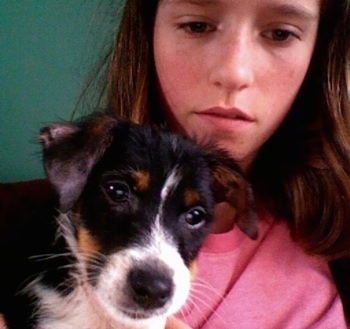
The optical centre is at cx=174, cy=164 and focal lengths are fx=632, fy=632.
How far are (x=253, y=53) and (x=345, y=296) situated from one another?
2.09 feet

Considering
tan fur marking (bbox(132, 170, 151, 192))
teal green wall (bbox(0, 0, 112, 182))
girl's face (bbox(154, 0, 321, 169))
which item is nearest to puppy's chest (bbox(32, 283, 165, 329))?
tan fur marking (bbox(132, 170, 151, 192))

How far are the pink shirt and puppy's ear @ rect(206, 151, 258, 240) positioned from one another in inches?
8.7

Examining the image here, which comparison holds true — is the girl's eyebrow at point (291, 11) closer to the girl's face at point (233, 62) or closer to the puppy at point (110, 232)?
the girl's face at point (233, 62)

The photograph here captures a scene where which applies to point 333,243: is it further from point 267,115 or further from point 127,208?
point 127,208

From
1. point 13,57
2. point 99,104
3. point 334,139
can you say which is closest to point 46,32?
point 13,57

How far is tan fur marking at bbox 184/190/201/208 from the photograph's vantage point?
1098 mm

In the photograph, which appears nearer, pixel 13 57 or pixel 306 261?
pixel 306 261

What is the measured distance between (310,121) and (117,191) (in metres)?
0.67

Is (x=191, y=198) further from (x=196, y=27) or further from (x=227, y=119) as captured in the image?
(x=196, y=27)

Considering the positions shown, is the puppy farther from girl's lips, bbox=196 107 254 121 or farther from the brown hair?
the brown hair

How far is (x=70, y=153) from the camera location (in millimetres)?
1005

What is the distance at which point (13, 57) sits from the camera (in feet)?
7.72

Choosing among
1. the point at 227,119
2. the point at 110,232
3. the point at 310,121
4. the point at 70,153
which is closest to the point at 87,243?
the point at 110,232

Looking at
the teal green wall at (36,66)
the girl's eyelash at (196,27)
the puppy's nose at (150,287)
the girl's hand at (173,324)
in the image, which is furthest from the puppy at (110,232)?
the teal green wall at (36,66)
